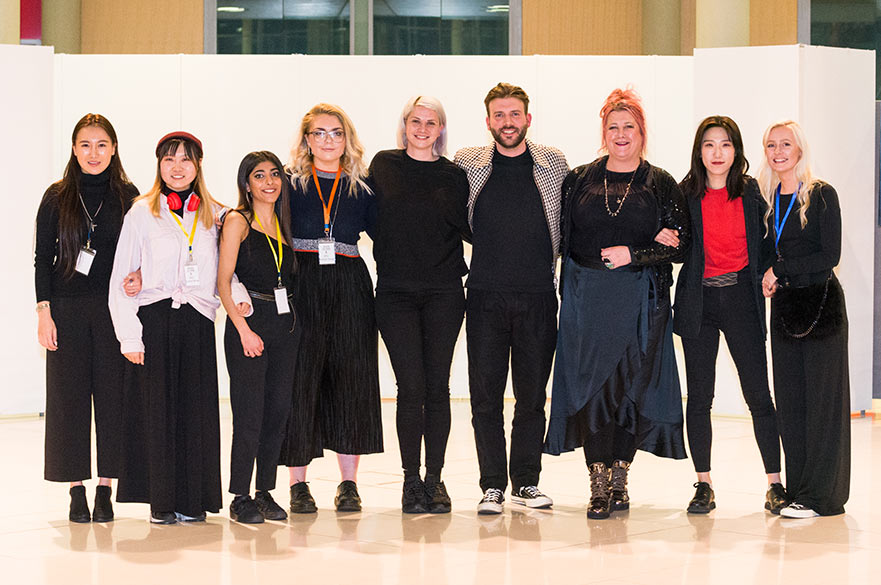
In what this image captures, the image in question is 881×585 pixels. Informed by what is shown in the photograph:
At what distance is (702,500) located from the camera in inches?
197

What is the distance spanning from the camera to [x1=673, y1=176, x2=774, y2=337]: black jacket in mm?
4918

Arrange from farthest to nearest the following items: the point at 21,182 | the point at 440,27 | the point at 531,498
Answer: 1. the point at 440,27
2. the point at 21,182
3. the point at 531,498

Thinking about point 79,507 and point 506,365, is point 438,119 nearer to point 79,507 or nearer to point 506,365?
point 506,365

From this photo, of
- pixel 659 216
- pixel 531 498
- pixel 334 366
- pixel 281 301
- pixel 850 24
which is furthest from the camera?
pixel 850 24

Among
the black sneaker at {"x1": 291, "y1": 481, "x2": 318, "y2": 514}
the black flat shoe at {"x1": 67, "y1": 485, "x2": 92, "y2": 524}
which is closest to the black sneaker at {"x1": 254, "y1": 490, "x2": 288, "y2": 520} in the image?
the black sneaker at {"x1": 291, "y1": 481, "x2": 318, "y2": 514}

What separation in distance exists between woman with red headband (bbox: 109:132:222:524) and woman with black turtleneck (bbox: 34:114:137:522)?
0.16m

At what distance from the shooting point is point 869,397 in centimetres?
830

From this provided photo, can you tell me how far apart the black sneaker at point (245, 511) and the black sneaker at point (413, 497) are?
60cm

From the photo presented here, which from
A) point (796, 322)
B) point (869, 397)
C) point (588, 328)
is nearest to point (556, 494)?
point (588, 328)

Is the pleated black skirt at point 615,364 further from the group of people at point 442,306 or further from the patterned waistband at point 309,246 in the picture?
the patterned waistband at point 309,246

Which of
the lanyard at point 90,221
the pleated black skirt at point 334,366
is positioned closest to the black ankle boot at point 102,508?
the pleated black skirt at point 334,366

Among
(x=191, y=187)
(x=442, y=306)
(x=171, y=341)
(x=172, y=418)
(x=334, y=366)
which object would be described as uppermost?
(x=191, y=187)

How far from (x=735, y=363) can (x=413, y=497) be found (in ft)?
4.67

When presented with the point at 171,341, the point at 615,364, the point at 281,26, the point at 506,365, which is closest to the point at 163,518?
the point at 171,341
